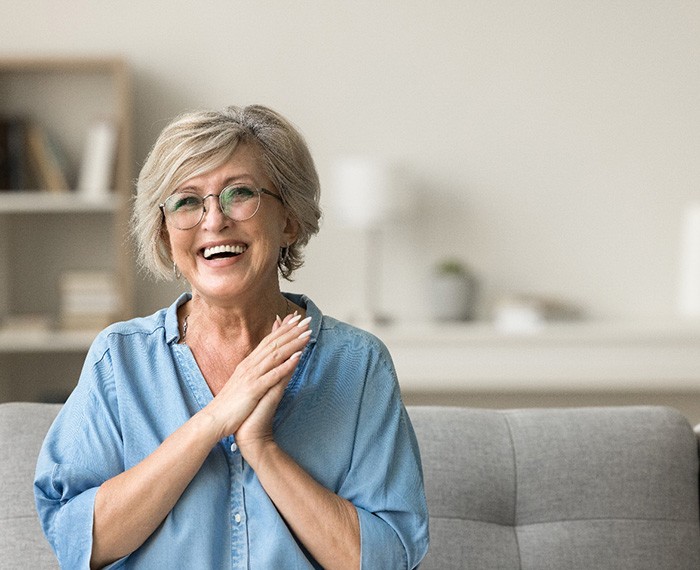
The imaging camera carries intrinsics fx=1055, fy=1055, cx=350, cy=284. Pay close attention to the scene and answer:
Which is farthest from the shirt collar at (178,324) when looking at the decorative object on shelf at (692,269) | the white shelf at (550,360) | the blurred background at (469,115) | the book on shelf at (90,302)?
the decorative object on shelf at (692,269)

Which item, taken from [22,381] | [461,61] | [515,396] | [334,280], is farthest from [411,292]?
[22,381]

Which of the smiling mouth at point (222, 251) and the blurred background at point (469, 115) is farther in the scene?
the blurred background at point (469, 115)

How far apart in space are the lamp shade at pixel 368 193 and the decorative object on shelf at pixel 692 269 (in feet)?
4.38

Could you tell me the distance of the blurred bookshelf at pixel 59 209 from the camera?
4.67 m

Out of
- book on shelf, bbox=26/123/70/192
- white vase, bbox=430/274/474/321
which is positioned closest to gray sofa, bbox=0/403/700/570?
white vase, bbox=430/274/474/321

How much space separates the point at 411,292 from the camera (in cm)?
502

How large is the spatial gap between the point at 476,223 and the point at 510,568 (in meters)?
3.19

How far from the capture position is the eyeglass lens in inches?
60.7

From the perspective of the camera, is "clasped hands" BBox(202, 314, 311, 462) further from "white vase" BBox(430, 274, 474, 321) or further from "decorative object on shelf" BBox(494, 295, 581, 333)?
"white vase" BBox(430, 274, 474, 321)

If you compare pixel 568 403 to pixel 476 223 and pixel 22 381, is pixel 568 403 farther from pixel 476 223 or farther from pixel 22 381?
pixel 22 381

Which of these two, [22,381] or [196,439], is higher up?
[196,439]

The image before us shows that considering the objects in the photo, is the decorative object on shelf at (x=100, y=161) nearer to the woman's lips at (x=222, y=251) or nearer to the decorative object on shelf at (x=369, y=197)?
the decorative object on shelf at (x=369, y=197)

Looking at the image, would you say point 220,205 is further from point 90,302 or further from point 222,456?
point 90,302

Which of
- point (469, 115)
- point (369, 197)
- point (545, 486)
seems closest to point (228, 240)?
point (545, 486)
